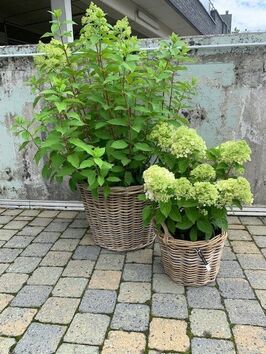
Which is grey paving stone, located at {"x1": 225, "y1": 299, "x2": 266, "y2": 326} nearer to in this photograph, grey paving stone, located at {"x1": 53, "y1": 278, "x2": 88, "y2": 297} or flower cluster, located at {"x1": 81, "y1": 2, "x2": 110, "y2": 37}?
grey paving stone, located at {"x1": 53, "y1": 278, "x2": 88, "y2": 297}

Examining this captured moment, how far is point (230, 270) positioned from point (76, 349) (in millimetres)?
1128

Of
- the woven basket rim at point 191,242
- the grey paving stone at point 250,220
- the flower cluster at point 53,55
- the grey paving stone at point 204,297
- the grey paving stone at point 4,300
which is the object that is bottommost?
the grey paving stone at point 4,300

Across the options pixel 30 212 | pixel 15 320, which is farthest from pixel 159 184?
pixel 30 212

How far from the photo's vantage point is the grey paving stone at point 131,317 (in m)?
1.73

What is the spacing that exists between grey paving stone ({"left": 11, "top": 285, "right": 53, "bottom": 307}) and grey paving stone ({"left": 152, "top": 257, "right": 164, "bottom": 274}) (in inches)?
26.7

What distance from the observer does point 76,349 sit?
159 cm

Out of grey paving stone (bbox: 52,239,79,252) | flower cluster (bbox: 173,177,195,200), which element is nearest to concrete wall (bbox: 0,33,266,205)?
grey paving stone (bbox: 52,239,79,252)

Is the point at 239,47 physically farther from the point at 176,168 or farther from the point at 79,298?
the point at 79,298

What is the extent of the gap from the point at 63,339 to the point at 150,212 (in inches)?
31.9

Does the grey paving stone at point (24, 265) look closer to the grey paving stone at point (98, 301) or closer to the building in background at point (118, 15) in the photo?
the grey paving stone at point (98, 301)

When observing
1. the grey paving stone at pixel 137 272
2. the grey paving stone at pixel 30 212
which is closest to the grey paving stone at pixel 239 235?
the grey paving stone at pixel 137 272

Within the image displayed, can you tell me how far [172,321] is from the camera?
1.76 m

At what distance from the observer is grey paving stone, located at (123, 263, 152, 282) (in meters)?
2.14

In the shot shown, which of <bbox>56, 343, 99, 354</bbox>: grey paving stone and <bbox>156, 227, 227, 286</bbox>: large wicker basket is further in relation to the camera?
<bbox>156, 227, 227, 286</bbox>: large wicker basket
